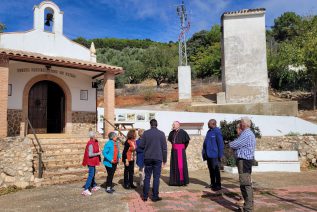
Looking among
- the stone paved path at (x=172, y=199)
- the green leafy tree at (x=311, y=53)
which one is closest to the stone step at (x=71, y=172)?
the stone paved path at (x=172, y=199)

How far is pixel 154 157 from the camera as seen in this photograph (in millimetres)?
6152

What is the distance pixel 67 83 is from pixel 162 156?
29.5 feet

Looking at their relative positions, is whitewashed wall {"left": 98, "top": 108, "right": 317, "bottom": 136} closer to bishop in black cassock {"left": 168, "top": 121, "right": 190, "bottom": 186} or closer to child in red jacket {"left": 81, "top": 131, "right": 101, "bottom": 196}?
bishop in black cassock {"left": 168, "top": 121, "right": 190, "bottom": 186}

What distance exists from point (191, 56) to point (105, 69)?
41.3 m

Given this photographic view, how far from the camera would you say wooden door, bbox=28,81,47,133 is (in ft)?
43.0

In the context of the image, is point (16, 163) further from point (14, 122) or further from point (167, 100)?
point (167, 100)

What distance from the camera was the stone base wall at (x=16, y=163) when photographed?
8031 millimetres

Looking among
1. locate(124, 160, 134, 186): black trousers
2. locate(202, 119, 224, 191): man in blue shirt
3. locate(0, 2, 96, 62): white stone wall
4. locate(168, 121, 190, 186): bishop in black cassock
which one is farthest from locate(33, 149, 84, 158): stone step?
locate(0, 2, 96, 62): white stone wall

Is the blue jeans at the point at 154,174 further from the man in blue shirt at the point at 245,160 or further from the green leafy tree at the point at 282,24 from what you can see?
the green leafy tree at the point at 282,24

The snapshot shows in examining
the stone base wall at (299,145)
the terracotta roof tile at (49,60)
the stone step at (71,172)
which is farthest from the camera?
the stone base wall at (299,145)

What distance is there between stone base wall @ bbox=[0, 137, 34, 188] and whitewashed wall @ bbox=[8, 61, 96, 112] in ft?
12.9

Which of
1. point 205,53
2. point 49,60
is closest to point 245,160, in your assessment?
point 49,60

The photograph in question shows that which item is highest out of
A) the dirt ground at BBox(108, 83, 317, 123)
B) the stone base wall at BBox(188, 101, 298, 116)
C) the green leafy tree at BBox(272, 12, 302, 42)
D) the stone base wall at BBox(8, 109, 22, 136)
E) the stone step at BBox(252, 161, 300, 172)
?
the green leafy tree at BBox(272, 12, 302, 42)

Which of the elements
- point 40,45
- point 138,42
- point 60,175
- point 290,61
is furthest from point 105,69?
point 138,42
